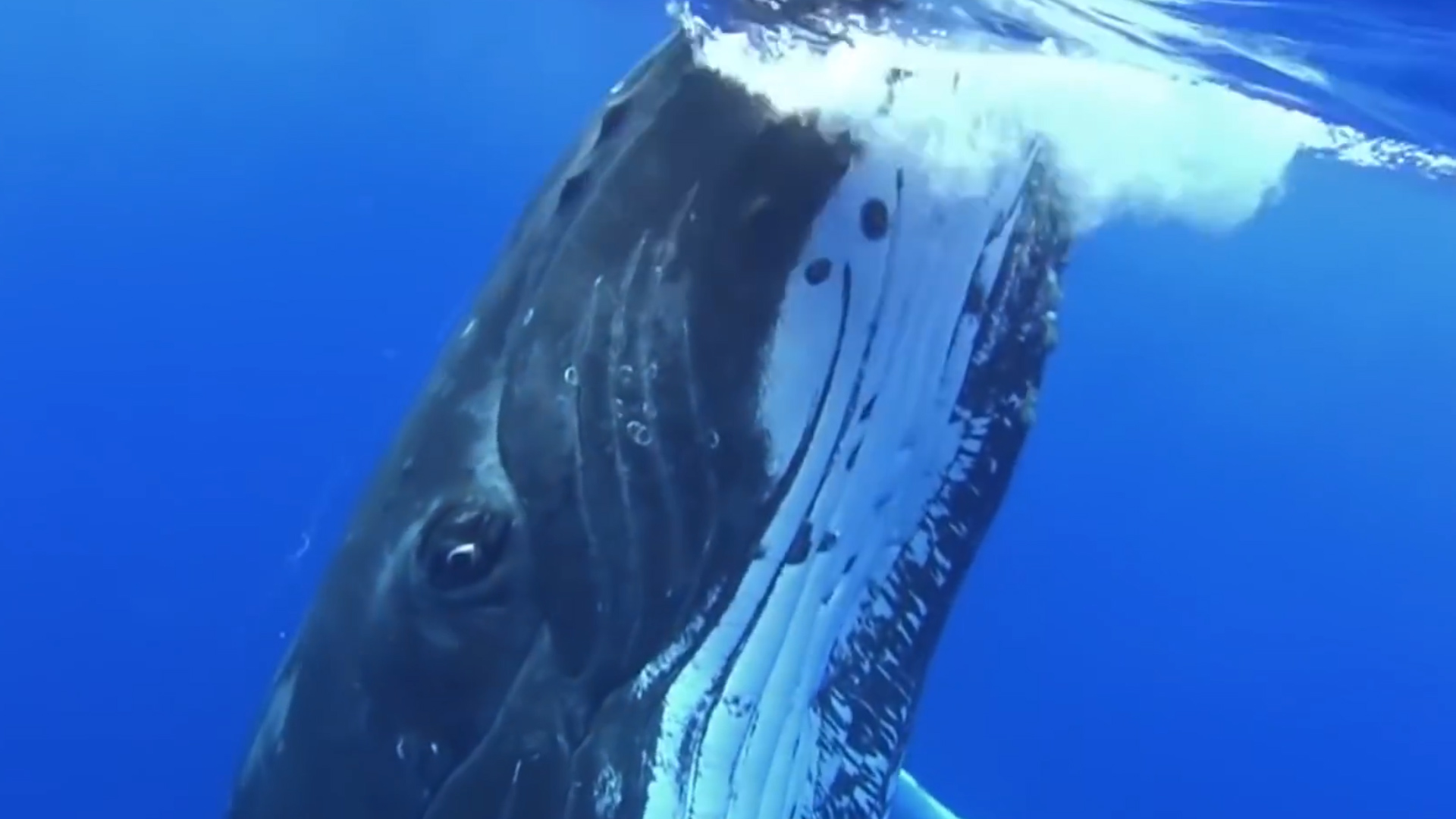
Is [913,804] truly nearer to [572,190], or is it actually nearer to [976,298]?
[976,298]

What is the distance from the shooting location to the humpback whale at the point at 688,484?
2.70 m

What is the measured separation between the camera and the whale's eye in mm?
2824

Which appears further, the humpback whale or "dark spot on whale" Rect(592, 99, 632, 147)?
"dark spot on whale" Rect(592, 99, 632, 147)

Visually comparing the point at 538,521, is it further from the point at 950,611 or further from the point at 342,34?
the point at 342,34

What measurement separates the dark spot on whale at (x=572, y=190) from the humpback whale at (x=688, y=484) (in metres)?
0.02

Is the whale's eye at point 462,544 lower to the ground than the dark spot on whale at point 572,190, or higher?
lower

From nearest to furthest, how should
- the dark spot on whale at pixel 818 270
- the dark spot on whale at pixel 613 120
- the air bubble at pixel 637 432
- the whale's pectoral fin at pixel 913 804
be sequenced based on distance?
the dark spot on whale at pixel 818 270 → the air bubble at pixel 637 432 → the dark spot on whale at pixel 613 120 → the whale's pectoral fin at pixel 913 804

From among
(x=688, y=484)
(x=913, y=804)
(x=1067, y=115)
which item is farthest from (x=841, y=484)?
(x=913, y=804)

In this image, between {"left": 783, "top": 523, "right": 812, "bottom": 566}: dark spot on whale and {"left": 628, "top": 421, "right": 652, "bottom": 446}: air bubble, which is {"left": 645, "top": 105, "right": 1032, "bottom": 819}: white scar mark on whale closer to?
{"left": 783, "top": 523, "right": 812, "bottom": 566}: dark spot on whale

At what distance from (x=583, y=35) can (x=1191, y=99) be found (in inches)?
721

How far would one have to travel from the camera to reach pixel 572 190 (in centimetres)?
294

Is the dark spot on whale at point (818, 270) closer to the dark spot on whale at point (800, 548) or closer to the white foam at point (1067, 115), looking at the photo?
the white foam at point (1067, 115)

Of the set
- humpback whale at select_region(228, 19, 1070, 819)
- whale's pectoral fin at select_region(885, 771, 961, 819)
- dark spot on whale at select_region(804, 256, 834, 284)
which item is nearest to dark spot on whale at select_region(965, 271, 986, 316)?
humpback whale at select_region(228, 19, 1070, 819)

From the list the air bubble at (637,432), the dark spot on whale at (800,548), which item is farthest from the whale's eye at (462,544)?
the dark spot on whale at (800,548)
